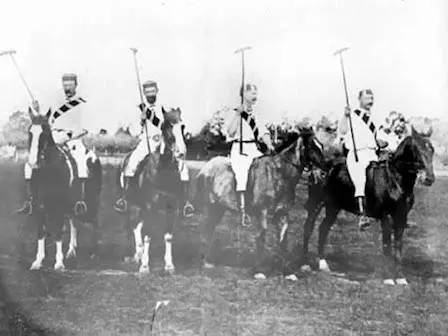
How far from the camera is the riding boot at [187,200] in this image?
15.4ft

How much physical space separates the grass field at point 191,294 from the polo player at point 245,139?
0.23 m

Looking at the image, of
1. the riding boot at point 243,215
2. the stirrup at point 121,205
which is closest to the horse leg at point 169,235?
the stirrup at point 121,205

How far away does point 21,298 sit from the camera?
4.65 metres

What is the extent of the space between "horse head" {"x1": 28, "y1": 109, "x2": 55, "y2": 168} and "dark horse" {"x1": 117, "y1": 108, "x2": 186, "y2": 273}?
1.63 ft

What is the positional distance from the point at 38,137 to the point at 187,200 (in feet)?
3.30

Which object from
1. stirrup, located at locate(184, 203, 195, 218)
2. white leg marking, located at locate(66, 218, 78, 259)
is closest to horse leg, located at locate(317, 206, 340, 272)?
stirrup, located at locate(184, 203, 195, 218)

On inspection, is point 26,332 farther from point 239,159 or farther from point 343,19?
point 343,19

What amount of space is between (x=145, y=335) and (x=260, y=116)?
153cm

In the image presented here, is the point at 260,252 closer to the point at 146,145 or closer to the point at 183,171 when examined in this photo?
the point at 183,171

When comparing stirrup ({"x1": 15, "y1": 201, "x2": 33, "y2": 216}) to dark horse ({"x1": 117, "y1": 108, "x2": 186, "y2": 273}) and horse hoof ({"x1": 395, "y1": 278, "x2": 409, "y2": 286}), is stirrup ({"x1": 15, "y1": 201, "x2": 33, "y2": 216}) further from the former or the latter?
horse hoof ({"x1": 395, "y1": 278, "x2": 409, "y2": 286})

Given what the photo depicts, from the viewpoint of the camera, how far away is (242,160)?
473cm

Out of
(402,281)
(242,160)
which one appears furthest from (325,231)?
(242,160)

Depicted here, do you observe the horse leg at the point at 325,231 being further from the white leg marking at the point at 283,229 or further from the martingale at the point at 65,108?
the martingale at the point at 65,108

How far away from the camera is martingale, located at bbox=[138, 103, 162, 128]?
4672 mm
